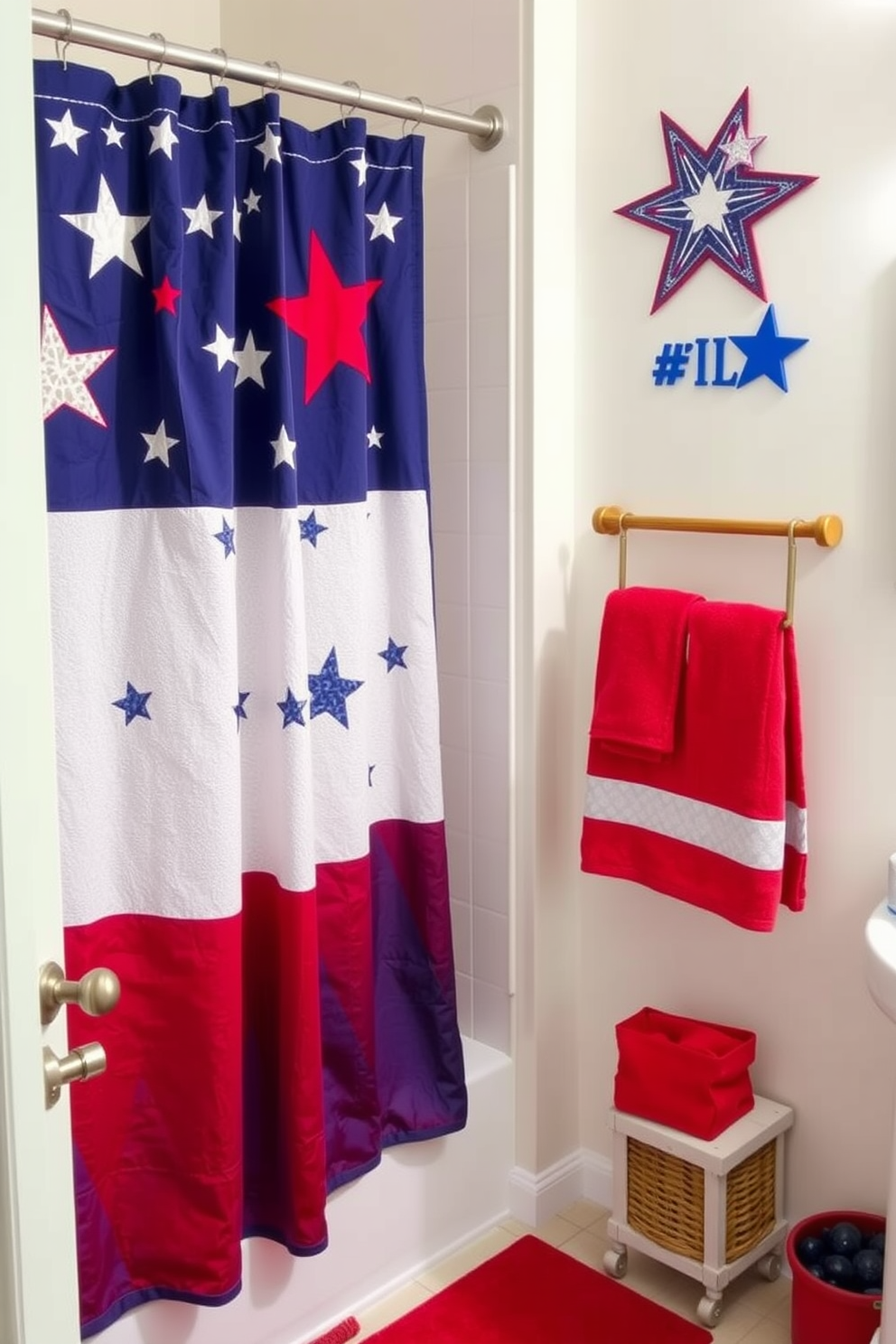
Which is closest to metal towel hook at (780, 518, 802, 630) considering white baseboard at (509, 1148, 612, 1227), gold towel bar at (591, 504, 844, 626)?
gold towel bar at (591, 504, 844, 626)

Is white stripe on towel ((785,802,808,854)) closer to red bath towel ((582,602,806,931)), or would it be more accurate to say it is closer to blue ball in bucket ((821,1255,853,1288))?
red bath towel ((582,602,806,931))

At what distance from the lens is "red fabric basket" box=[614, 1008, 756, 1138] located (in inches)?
85.0

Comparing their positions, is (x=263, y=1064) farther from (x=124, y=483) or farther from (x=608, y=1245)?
(x=124, y=483)

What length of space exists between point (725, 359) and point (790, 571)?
1.25 feet

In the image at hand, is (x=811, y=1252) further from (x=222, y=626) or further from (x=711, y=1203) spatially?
(x=222, y=626)

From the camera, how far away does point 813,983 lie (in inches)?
86.8

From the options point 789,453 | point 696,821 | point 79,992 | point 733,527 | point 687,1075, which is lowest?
point 687,1075

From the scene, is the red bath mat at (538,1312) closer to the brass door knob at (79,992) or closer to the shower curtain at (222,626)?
the shower curtain at (222,626)

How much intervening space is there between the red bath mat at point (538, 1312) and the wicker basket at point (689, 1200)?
117mm

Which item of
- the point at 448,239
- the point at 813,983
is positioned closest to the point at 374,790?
the point at 813,983

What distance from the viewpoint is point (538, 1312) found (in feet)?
7.32

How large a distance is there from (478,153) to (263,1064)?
1587 millimetres

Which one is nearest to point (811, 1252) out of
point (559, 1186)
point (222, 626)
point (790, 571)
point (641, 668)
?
point (559, 1186)

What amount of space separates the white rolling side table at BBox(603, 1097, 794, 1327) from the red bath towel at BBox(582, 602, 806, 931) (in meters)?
0.37
